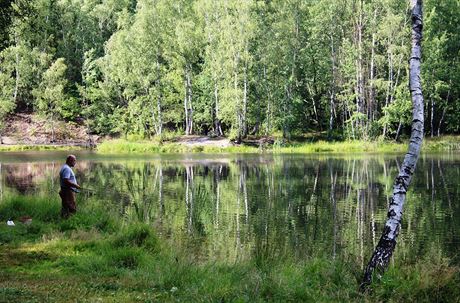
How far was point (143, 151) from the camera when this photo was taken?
59094 millimetres

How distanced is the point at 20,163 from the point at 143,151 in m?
18.9

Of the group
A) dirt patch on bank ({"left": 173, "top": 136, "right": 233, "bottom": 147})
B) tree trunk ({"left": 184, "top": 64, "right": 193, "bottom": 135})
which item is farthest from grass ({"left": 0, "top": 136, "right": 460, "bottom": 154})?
tree trunk ({"left": 184, "top": 64, "right": 193, "bottom": 135})

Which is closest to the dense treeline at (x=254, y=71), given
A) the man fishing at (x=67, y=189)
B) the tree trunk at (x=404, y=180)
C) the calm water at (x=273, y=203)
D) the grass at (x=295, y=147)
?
the grass at (x=295, y=147)

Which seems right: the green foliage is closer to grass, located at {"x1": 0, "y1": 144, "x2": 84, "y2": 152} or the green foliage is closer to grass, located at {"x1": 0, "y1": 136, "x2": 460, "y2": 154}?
grass, located at {"x1": 0, "y1": 144, "x2": 84, "y2": 152}

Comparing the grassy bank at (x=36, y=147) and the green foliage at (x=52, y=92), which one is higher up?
the green foliage at (x=52, y=92)

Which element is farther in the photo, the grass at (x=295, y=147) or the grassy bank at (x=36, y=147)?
the grassy bank at (x=36, y=147)

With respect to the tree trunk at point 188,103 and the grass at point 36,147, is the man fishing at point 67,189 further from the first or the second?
the grass at point 36,147

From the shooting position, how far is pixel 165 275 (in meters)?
8.82

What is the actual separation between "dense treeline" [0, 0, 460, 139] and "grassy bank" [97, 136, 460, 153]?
2272mm

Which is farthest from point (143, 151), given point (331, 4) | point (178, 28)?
point (331, 4)

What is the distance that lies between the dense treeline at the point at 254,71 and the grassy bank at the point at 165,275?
4563 centimetres

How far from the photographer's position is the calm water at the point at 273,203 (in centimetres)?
1336

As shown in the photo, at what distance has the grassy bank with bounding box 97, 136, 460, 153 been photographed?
54688mm

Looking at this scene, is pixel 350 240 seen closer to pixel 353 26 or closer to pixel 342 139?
pixel 342 139
